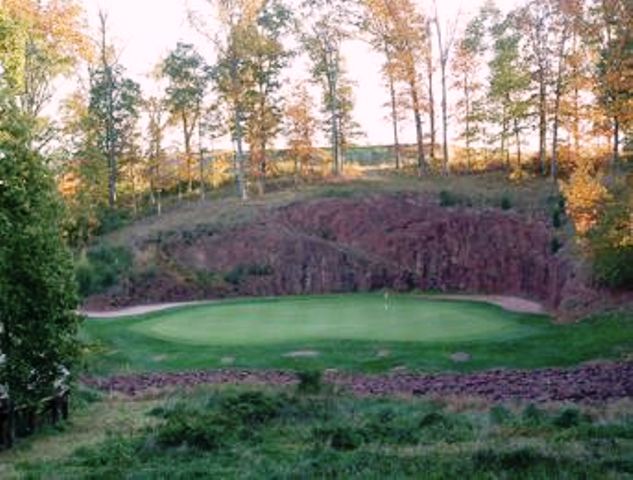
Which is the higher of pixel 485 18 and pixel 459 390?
pixel 485 18

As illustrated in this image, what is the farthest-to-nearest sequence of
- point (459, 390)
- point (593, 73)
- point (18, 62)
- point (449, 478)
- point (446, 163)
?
point (446, 163)
point (593, 73)
point (18, 62)
point (459, 390)
point (449, 478)

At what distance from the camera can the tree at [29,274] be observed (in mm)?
12914

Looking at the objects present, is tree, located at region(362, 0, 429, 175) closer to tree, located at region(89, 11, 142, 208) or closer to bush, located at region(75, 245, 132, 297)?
tree, located at region(89, 11, 142, 208)

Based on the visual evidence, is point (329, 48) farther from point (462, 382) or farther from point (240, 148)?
point (462, 382)

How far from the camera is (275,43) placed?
51219mm

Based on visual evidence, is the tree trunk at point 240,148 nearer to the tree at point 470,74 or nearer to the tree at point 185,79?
the tree at point 185,79

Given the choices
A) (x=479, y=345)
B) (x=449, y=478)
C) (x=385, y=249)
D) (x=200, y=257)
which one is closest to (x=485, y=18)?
(x=385, y=249)

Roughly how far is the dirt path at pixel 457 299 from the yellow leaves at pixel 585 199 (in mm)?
4820

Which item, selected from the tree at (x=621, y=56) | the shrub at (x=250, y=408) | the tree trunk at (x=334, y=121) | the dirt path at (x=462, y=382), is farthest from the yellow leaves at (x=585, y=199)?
the tree trunk at (x=334, y=121)

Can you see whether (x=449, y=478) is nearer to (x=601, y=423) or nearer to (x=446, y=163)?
(x=601, y=423)

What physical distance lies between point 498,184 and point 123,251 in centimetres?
2049

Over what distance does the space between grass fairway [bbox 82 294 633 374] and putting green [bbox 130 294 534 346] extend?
1.3 inches

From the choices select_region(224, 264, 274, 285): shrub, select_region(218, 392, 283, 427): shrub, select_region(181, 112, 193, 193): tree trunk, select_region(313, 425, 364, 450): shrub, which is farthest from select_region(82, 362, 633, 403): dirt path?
select_region(181, 112, 193, 193): tree trunk

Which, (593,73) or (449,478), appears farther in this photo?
(593,73)
